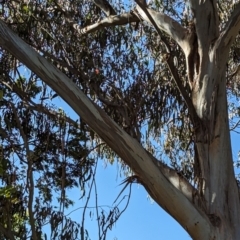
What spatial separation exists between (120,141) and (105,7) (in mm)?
2182

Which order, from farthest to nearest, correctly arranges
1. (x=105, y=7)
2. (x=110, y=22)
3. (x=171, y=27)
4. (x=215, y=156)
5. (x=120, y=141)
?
(x=105, y=7) → (x=110, y=22) → (x=171, y=27) → (x=215, y=156) → (x=120, y=141)

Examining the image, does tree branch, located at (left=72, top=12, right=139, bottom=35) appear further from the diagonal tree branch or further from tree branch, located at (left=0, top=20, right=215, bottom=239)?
tree branch, located at (left=0, top=20, right=215, bottom=239)

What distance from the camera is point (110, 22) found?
451 centimetres

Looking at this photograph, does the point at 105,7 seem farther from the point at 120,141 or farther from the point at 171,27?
the point at 120,141

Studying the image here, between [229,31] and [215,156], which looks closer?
[215,156]

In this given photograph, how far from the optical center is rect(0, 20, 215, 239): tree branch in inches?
114

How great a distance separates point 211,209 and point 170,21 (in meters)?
1.62

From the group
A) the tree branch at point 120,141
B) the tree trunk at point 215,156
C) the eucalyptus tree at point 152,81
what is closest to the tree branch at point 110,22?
the eucalyptus tree at point 152,81

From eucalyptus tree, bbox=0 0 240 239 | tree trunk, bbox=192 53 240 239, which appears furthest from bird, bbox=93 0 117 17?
tree trunk, bbox=192 53 240 239

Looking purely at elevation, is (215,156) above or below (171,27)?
below

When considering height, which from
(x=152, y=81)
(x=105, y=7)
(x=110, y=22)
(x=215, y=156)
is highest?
(x=105, y=7)

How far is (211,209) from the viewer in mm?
3113

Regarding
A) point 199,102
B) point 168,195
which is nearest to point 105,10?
point 199,102

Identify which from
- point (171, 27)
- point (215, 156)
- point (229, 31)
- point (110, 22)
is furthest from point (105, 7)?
point (215, 156)
